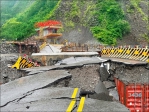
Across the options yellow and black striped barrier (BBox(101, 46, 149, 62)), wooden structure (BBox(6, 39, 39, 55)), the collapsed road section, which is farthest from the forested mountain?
the collapsed road section

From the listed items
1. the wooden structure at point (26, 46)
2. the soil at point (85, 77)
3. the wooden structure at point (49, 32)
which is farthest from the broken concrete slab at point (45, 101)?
the wooden structure at point (49, 32)

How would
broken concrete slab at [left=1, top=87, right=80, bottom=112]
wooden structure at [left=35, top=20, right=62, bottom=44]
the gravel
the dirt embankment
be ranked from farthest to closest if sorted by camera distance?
the dirt embankment → wooden structure at [left=35, top=20, right=62, bottom=44] → the gravel → broken concrete slab at [left=1, top=87, right=80, bottom=112]

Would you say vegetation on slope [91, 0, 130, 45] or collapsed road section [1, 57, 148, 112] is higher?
vegetation on slope [91, 0, 130, 45]

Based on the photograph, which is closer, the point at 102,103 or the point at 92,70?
the point at 102,103

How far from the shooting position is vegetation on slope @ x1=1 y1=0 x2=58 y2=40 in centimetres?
5766

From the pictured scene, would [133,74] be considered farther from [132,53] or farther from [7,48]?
[7,48]

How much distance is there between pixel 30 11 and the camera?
243 feet

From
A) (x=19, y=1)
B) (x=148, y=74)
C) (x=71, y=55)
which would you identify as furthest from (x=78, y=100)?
(x=19, y=1)

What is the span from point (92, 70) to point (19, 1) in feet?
333

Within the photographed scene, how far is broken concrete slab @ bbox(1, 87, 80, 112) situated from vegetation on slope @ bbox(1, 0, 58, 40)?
49.6 m

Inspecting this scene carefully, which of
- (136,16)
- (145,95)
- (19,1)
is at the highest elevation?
(19,1)

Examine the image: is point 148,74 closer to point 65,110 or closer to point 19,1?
point 65,110

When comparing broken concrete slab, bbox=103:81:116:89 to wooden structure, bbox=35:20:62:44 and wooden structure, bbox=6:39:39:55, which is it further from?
wooden structure, bbox=35:20:62:44

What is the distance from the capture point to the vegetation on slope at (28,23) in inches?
2270
